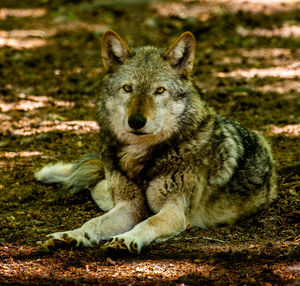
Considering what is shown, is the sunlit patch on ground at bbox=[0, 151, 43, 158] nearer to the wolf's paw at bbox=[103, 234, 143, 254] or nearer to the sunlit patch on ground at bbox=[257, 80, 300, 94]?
the wolf's paw at bbox=[103, 234, 143, 254]

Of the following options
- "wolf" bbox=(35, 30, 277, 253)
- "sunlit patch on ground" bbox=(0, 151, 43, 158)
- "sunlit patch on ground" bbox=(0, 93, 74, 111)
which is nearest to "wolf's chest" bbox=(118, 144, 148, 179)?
"wolf" bbox=(35, 30, 277, 253)

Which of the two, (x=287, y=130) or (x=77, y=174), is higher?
(x=287, y=130)

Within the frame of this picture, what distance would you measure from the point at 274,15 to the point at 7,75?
694 cm

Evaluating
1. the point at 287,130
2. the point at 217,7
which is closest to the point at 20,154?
the point at 287,130

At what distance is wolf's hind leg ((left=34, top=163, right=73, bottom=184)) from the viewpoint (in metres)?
5.98

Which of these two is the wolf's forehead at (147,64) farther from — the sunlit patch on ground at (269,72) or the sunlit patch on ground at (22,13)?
the sunlit patch on ground at (22,13)

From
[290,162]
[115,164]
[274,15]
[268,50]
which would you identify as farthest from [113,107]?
[274,15]

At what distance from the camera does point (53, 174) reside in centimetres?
601

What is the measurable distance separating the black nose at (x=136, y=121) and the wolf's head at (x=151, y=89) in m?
0.10

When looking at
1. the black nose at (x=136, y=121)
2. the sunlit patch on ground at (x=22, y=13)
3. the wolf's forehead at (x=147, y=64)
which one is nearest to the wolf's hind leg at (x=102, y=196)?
the black nose at (x=136, y=121)

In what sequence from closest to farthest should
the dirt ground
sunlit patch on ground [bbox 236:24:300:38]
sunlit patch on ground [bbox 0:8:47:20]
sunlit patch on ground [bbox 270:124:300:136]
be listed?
the dirt ground
sunlit patch on ground [bbox 270:124:300:136]
sunlit patch on ground [bbox 236:24:300:38]
sunlit patch on ground [bbox 0:8:47:20]

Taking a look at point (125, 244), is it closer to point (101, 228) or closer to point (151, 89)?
point (101, 228)

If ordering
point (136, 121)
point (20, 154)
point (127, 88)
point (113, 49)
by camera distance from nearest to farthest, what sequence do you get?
1. point (136, 121)
2. point (127, 88)
3. point (113, 49)
4. point (20, 154)

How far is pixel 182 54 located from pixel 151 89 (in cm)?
55
